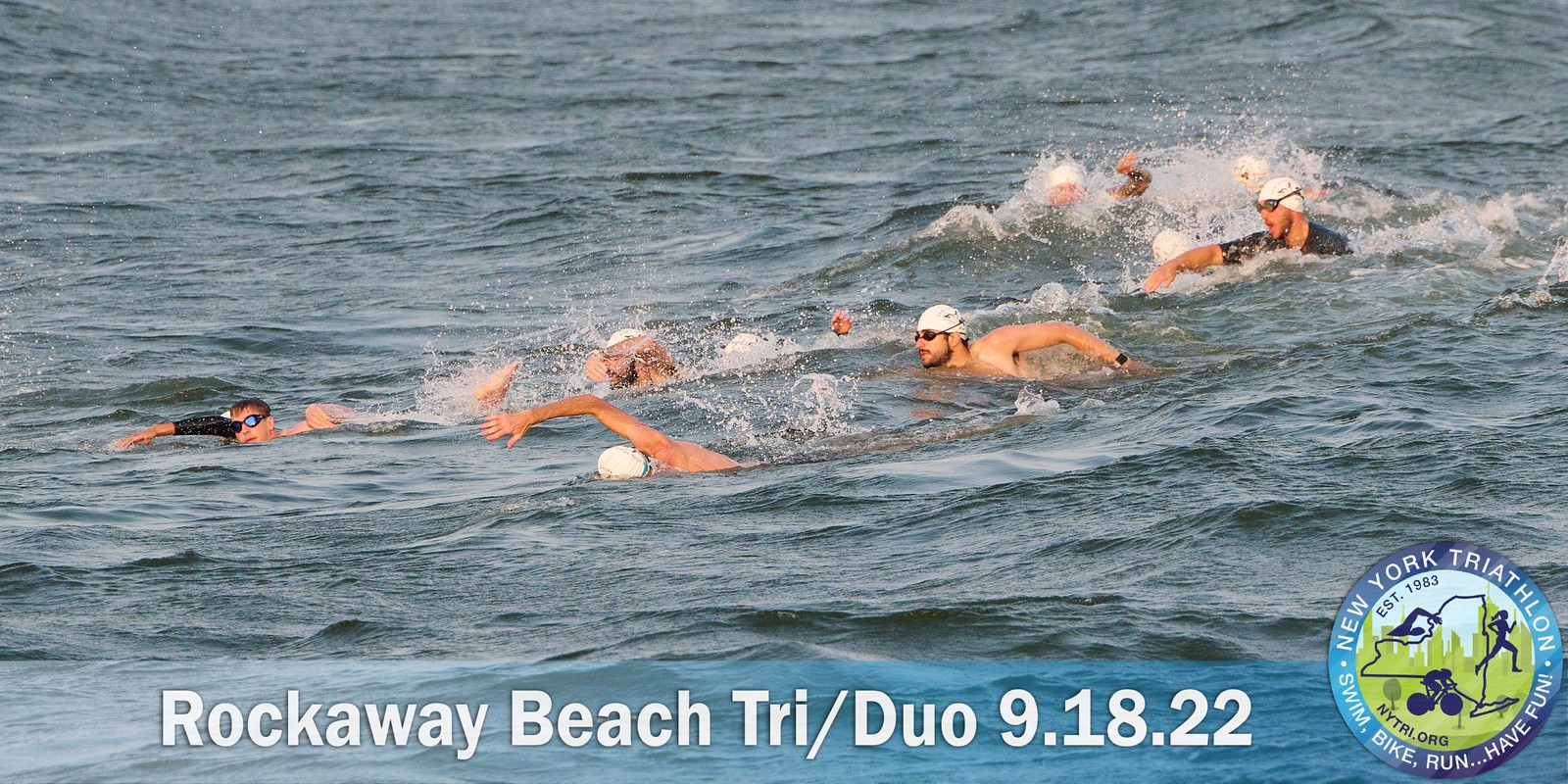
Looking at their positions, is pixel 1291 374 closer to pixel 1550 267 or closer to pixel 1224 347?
pixel 1224 347

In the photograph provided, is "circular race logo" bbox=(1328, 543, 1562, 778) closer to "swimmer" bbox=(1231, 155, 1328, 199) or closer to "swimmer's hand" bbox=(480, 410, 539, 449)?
"swimmer's hand" bbox=(480, 410, 539, 449)

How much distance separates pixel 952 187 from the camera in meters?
21.8

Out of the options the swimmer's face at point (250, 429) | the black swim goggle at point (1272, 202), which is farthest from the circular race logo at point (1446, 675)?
the black swim goggle at point (1272, 202)

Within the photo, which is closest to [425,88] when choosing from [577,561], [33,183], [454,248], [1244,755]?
[33,183]

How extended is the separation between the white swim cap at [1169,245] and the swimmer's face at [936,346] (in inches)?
151

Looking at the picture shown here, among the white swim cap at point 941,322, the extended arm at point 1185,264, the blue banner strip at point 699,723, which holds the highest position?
the extended arm at point 1185,264

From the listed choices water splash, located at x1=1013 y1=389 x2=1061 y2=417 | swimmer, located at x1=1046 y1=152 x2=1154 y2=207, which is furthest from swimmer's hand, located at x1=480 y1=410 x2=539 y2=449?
swimmer, located at x1=1046 y1=152 x2=1154 y2=207

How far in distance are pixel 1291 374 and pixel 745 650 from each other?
5820mm

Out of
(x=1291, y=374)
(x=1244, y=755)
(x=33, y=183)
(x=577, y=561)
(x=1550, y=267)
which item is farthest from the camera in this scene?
(x=33, y=183)

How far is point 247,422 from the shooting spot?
Result: 502 inches

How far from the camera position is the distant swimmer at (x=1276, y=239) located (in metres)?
15.0

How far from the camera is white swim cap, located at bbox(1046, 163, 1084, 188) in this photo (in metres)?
19.3

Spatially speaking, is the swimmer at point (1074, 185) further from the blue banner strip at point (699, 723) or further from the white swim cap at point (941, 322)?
the blue banner strip at point (699, 723)

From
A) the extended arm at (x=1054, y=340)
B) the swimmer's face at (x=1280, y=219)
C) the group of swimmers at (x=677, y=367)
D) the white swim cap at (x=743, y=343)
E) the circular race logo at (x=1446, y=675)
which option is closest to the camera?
the circular race logo at (x=1446, y=675)
